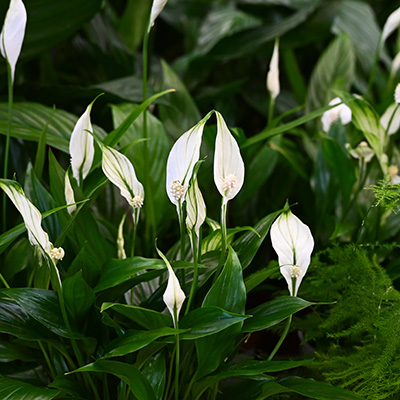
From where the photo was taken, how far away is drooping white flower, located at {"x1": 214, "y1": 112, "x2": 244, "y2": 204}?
540 millimetres

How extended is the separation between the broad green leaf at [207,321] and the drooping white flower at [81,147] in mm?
212

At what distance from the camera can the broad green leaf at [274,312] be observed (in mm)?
573

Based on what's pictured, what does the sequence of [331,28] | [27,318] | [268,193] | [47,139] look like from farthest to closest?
[331,28]
[268,193]
[47,139]
[27,318]

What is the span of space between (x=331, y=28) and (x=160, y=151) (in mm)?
750

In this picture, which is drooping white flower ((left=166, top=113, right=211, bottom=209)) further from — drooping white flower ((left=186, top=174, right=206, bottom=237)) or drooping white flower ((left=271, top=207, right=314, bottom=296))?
drooping white flower ((left=271, top=207, right=314, bottom=296))

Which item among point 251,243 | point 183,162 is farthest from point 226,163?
point 251,243

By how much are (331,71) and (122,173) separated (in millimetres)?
898

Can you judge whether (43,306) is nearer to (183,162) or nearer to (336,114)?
(183,162)

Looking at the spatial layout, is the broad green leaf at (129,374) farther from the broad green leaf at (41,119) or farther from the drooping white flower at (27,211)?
the broad green leaf at (41,119)

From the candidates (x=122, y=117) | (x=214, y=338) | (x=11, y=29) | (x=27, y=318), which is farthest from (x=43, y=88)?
(x=214, y=338)

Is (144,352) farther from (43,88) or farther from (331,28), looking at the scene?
(331,28)

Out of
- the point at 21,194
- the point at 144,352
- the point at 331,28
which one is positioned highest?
the point at 21,194

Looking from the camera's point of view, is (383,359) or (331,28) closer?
(383,359)

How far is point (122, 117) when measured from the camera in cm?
95
